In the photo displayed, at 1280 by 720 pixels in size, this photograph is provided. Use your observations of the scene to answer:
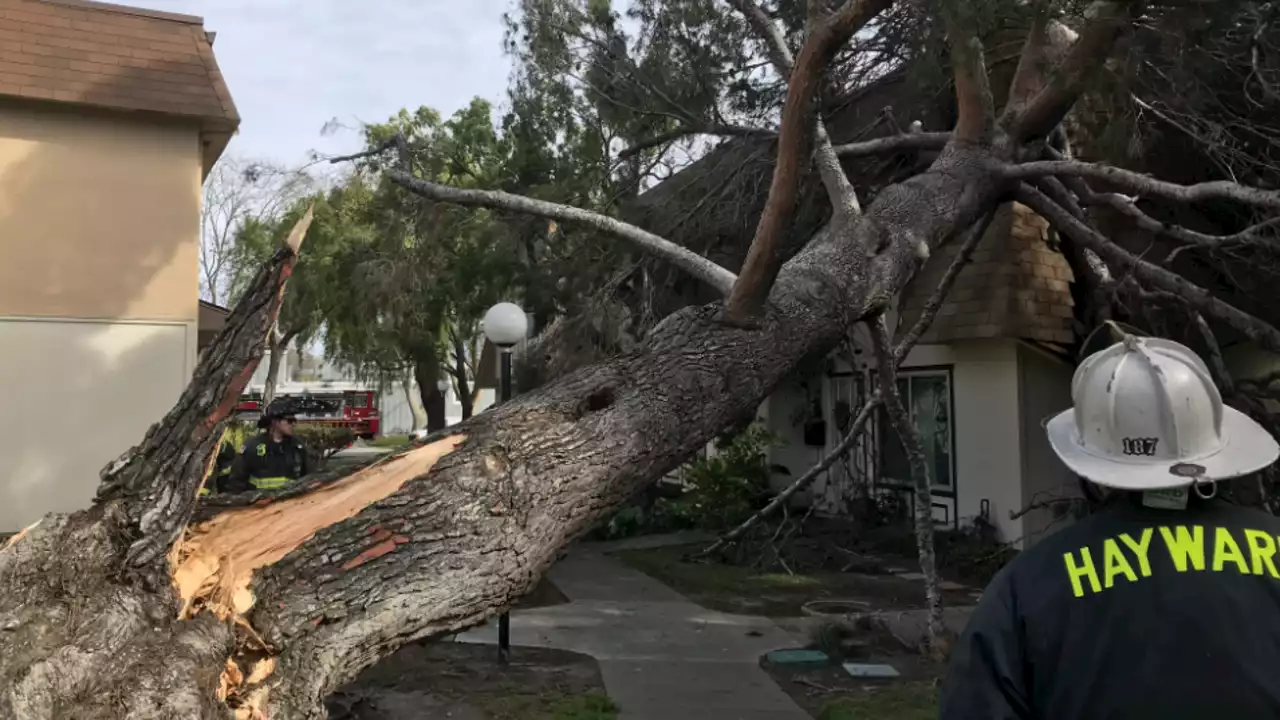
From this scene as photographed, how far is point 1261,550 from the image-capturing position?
1559 mm

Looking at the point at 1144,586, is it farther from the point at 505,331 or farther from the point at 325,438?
the point at 325,438

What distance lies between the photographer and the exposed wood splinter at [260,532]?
302 cm

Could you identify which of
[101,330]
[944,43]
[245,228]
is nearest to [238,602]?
[944,43]

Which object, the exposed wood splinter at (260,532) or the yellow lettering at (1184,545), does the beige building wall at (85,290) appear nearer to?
the exposed wood splinter at (260,532)

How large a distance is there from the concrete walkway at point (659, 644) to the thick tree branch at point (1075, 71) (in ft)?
13.2

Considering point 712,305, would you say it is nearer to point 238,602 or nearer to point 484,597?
point 484,597

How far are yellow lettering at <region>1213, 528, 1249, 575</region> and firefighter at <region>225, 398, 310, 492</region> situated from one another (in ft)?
22.3

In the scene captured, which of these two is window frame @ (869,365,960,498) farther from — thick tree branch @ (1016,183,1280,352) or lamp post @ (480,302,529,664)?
lamp post @ (480,302,529,664)

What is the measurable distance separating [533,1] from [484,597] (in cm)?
619

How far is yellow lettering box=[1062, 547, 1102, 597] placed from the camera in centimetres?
158

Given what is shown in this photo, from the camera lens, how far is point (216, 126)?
9.59 metres

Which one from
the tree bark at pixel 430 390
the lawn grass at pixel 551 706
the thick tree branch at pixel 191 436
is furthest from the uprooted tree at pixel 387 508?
the tree bark at pixel 430 390

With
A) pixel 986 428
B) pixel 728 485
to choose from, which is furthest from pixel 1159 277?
pixel 728 485

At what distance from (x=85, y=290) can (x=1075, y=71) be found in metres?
8.69
